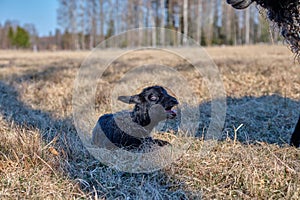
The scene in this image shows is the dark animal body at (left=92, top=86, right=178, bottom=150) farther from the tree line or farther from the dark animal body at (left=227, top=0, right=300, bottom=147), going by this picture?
the tree line

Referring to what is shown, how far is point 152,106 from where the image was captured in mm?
3990

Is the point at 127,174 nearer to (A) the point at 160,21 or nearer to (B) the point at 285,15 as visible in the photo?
(B) the point at 285,15

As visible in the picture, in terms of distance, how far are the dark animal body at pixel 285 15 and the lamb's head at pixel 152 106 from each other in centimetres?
135

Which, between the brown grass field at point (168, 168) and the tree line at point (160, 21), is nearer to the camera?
the brown grass field at point (168, 168)

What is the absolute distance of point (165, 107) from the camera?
156 inches

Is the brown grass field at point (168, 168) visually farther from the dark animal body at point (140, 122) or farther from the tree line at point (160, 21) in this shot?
the tree line at point (160, 21)

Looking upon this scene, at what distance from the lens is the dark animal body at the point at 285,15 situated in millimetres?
3082

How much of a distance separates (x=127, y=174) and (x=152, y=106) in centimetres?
98

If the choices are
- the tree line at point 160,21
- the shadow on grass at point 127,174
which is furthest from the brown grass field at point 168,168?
the tree line at point 160,21

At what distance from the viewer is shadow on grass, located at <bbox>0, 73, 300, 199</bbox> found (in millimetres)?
2984

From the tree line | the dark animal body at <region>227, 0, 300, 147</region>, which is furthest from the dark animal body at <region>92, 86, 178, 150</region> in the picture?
the tree line

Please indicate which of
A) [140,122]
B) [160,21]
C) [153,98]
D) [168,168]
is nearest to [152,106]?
[153,98]

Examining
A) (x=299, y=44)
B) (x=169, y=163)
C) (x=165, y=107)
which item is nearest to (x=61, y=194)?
(x=169, y=163)

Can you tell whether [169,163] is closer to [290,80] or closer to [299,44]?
[299,44]
